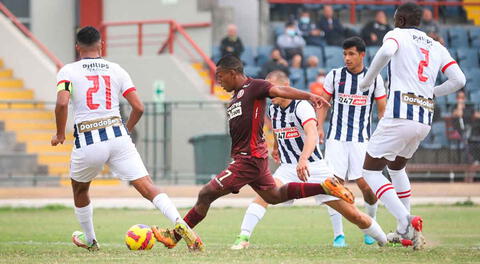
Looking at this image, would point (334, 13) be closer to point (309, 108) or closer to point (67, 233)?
point (67, 233)

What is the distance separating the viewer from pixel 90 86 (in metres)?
10.3

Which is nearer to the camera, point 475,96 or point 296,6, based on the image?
point 475,96

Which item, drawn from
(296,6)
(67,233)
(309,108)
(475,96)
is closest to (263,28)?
(296,6)

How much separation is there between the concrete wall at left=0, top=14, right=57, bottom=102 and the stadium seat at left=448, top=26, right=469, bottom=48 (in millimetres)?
10846

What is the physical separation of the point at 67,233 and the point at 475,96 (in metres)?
13.8

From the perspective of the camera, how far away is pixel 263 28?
28.2m

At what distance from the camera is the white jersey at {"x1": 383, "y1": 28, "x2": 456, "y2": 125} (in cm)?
1033

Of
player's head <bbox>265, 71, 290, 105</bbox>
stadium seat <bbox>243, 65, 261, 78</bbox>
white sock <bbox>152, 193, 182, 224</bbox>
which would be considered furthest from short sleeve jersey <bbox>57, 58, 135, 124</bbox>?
stadium seat <bbox>243, 65, 261, 78</bbox>

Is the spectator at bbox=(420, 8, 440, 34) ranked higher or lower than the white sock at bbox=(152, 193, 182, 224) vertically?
higher

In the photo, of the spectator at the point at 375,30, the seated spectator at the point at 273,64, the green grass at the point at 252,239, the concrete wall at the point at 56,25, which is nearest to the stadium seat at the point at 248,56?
the seated spectator at the point at 273,64

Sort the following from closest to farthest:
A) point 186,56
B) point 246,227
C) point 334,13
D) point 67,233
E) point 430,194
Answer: point 246,227 → point 67,233 → point 430,194 → point 186,56 → point 334,13

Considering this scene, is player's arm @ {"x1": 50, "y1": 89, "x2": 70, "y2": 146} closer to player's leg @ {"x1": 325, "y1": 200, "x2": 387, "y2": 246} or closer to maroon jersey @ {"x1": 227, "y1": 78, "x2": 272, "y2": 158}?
maroon jersey @ {"x1": 227, "y1": 78, "x2": 272, "y2": 158}

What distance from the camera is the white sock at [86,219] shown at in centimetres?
1077

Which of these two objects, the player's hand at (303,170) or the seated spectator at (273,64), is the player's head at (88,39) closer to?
the player's hand at (303,170)
